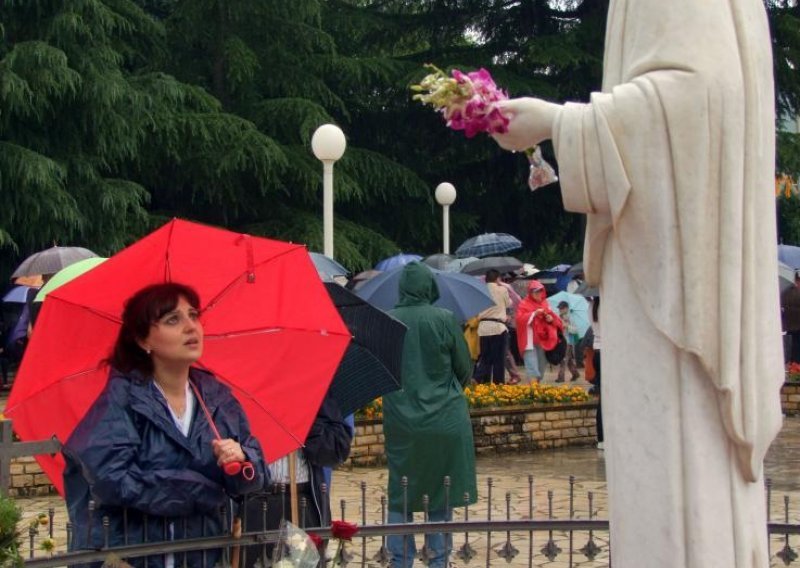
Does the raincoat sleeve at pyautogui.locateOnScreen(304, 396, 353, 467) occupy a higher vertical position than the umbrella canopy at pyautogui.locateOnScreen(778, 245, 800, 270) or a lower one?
lower

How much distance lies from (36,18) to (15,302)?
7684mm

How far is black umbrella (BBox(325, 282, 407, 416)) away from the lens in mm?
6539

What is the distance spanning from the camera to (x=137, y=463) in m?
4.25

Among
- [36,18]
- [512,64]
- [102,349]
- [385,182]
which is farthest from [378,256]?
[102,349]

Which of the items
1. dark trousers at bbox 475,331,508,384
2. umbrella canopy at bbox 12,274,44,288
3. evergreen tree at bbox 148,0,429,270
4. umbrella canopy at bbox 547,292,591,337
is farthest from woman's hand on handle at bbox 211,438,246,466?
evergreen tree at bbox 148,0,429,270

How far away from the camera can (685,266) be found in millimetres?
3557

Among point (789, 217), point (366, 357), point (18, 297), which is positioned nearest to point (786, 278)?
point (18, 297)

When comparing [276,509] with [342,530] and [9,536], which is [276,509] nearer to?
[342,530]

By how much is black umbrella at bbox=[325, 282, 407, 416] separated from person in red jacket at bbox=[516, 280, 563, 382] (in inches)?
480

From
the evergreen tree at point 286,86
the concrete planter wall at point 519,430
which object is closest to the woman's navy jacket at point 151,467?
the concrete planter wall at point 519,430

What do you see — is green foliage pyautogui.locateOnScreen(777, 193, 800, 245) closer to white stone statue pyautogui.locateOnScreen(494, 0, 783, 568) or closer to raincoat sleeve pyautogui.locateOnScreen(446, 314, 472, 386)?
raincoat sleeve pyautogui.locateOnScreen(446, 314, 472, 386)

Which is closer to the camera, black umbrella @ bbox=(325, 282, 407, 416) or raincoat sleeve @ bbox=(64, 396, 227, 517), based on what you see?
raincoat sleeve @ bbox=(64, 396, 227, 517)

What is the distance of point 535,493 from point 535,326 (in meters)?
7.27

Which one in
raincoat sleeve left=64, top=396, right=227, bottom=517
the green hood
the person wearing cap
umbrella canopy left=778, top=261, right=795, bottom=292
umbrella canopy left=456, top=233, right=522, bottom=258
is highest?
umbrella canopy left=456, top=233, right=522, bottom=258
